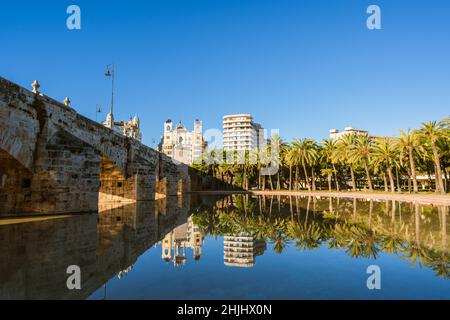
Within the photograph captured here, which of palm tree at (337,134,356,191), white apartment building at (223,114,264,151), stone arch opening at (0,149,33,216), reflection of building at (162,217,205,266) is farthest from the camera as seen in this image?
white apartment building at (223,114,264,151)

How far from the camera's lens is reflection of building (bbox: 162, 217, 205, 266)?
6473mm

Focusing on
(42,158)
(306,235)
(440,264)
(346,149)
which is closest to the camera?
(440,264)

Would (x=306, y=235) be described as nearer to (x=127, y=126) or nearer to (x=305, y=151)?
(x=305, y=151)

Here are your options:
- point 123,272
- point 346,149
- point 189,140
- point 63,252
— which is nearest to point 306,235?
point 123,272

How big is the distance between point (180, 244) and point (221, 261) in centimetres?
152

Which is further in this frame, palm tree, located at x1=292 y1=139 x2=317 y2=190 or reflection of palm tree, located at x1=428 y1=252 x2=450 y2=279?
palm tree, located at x1=292 y1=139 x2=317 y2=190

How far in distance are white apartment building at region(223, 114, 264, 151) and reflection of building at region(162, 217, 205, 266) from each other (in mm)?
112232

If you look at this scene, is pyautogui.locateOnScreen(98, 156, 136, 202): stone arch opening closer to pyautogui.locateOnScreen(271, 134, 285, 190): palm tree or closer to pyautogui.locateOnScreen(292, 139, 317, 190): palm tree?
pyautogui.locateOnScreen(292, 139, 317, 190): palm tree

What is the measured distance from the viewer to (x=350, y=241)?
780 cm

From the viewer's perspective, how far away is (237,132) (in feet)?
407

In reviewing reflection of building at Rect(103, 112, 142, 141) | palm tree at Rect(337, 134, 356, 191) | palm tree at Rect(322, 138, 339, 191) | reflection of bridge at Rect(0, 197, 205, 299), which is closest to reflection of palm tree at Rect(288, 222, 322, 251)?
reflection of bridge at Rect(0, 197, 205, 299)
